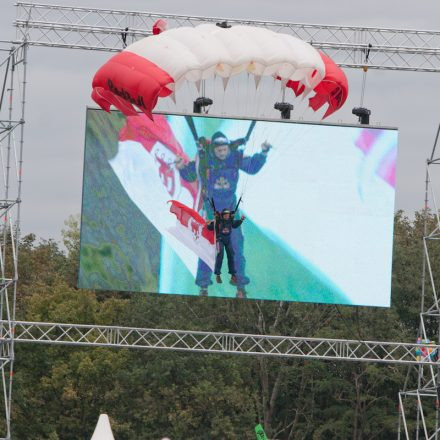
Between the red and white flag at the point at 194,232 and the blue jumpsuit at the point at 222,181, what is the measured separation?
152 millimetres

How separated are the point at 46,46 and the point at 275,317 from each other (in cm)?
1472

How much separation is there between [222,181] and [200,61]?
468 cm

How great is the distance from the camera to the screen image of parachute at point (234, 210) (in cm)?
2431

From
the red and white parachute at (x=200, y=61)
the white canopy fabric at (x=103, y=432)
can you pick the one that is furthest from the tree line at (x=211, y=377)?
the white canopy fabric at (x=103, y=432)

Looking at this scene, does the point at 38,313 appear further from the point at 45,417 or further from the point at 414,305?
the point at 414,305

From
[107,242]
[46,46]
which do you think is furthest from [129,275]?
[46,46]

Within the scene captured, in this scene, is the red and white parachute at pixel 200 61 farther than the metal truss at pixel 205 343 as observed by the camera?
No

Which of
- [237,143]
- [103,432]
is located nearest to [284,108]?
[237,143]

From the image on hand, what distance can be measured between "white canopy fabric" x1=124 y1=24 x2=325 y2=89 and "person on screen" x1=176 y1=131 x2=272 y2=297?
3.71 m

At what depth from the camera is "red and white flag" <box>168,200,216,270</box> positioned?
24359mm

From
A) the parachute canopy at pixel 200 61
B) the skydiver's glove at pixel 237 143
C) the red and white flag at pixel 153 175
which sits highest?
the parachute canopy at pixel 200 61

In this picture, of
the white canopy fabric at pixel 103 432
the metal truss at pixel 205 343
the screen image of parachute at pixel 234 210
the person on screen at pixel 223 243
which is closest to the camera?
the white canopy fabric at pixel 103 432

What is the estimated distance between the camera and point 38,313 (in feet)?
117

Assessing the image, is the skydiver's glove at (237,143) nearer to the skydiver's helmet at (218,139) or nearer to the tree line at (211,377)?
the skydiver's helmet at (218,139)
